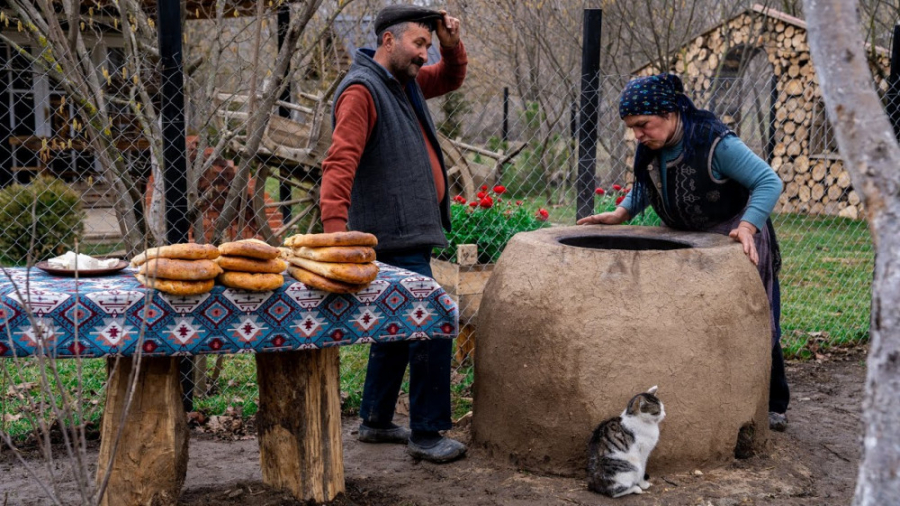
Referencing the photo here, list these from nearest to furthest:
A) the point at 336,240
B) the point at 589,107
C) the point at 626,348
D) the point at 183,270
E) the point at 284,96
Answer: the point at 183,270, the point at 336,240, the point at 626,348, the point at 589,107, the point at 284,96

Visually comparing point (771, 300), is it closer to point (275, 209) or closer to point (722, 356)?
point (722, 356)

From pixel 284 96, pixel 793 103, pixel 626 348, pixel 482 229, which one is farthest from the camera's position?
pixel 793 103

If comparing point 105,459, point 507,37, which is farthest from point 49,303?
point 507,37

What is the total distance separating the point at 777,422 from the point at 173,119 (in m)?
3.33

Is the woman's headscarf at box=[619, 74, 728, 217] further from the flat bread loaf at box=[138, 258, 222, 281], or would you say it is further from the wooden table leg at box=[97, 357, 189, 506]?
the wooden table leg at box=[97, 357, 189, 506]

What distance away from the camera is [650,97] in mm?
3824

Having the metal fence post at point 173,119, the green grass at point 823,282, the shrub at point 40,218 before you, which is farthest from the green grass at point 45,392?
the green grass at point 823,282

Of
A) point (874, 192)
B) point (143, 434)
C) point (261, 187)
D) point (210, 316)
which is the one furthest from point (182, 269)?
point (261, 187)

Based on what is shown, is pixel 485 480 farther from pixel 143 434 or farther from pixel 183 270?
pixel 183 270

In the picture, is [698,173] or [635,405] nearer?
[635,405]

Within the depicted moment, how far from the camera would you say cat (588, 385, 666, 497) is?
352cm

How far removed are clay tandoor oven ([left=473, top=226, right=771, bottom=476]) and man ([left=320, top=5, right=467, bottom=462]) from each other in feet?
1.08

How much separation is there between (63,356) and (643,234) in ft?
8.46

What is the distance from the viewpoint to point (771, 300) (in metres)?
4.23
